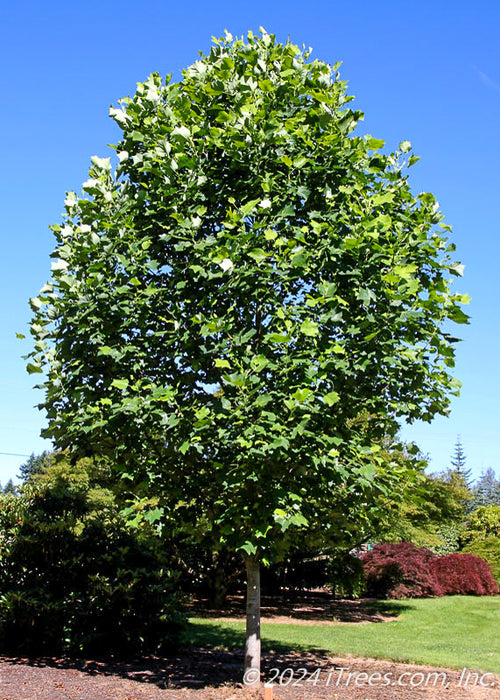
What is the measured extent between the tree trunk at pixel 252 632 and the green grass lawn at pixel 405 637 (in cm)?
335

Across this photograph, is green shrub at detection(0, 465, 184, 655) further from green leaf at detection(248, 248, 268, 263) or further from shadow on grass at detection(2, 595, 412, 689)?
green leaf at detection(248, 248, 268, 263)

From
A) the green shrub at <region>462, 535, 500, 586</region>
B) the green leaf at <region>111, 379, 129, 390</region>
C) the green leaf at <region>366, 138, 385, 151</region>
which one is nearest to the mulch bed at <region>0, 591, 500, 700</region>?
the green leaf at <region>111, 379, 129, 390</region>

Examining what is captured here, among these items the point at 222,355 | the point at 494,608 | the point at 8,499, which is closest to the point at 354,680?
the point at 222,355

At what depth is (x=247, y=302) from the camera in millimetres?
6676

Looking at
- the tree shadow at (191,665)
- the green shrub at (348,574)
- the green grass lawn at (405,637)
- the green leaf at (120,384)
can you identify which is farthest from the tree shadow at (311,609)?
the green leaf at (120,384)

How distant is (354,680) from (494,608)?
14867mm

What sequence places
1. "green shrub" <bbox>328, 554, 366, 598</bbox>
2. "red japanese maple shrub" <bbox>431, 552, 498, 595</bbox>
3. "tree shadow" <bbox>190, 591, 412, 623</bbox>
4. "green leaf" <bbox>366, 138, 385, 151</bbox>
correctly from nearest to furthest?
"green leaf" <bbox>366, 138, 385, 151</bbox>, "tree shadow" <bbox>190, 591, 412, 623</bbox>, "green shrub" <bbox>328, 554, 366, 598</bbox>, "red japanese maple shrub" <bbox>431, 552, 498, 595</bbox>

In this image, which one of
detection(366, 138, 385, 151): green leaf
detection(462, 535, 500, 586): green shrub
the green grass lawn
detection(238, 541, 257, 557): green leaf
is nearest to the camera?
detection(238, 541, 257, 557): green leaf

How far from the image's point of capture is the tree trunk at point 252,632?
687 cm

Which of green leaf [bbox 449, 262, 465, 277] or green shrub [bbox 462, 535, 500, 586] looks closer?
green leaf [bbox 449, 262, 465, 277]

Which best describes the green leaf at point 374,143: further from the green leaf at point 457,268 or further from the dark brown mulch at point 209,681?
the dark brown mulch at point 209,681

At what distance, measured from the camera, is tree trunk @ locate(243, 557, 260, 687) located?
22.5 feet

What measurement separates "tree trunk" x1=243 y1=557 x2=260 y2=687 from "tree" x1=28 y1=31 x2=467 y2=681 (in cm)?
2

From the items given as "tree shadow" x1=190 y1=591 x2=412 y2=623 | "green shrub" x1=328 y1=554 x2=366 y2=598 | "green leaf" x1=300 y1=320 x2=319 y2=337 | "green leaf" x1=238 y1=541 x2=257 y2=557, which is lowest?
"tree shadow" x1=190 y1=591 x2=412 y2=623
